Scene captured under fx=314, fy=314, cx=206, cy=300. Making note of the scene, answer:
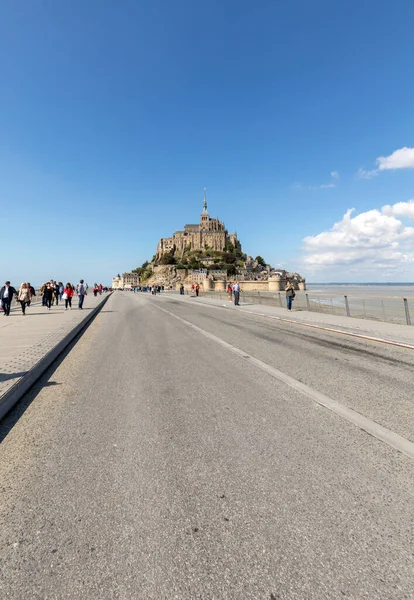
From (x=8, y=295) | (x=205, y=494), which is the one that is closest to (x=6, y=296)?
(x=8, y=295)

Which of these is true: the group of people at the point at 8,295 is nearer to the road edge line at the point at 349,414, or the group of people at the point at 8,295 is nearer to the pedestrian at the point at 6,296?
the pedestrian at the point at 6,296

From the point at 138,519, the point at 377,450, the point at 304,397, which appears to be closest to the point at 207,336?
the point at 304,397

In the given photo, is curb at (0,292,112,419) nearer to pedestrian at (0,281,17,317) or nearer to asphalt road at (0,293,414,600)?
asphalt road at (0,293,414,600)

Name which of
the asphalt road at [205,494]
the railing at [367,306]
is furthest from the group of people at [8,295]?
the railing at [367,306]

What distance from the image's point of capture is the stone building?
553 ft

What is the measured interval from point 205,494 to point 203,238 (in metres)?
171

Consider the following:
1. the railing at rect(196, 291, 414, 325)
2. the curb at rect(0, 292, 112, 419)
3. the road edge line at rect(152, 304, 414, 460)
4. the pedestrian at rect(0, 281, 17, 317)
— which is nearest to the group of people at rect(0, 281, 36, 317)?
the pedestrian at rect(0, 281, 17, 317)

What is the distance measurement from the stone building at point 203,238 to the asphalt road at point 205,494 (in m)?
165

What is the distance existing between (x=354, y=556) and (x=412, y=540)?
416 millimetres

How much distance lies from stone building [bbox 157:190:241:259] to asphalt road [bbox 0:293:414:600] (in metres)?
165

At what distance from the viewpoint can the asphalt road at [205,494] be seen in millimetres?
1686

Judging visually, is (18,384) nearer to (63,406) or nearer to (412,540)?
(63,406)

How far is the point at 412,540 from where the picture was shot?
191 cm

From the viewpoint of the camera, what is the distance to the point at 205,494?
7.77 ft
